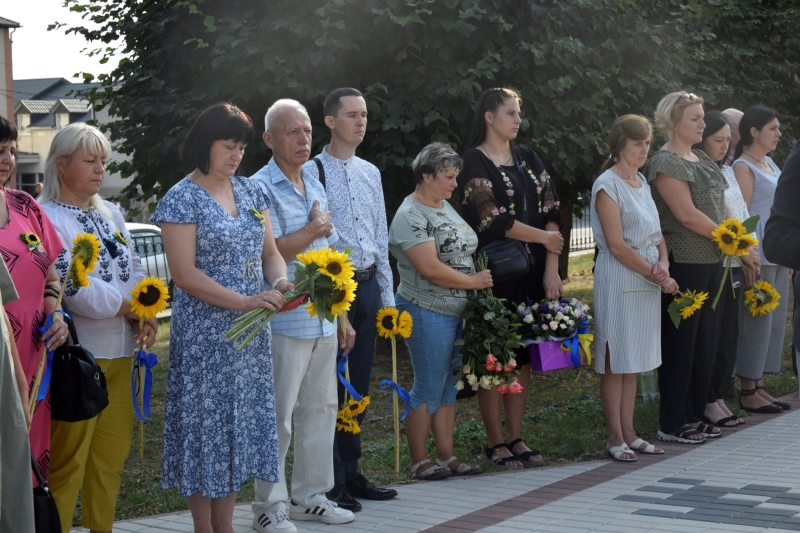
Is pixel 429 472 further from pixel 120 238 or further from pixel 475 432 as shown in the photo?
pixel 120 238

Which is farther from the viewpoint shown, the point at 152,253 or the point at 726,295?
the point at 152,253

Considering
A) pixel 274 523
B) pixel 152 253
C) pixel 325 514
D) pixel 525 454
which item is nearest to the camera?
pixel 274 523

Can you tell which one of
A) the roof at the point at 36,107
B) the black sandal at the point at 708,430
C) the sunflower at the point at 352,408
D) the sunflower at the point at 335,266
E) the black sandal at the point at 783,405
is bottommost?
the black sandal at the point at 708,430

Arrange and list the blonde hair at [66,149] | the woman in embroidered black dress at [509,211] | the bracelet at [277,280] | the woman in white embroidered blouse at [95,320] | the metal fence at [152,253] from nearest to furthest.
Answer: the woman in white embroidered blouse at [95,320] < the blonde hair at [66,149] < the bracelet at [277,280] < the woman in embroidered black dress at [509,211] < the metal fence at [152,253]

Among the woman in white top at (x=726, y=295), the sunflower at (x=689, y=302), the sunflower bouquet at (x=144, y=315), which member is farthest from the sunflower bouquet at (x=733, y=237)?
the sunflower bouquet at (x=144, y=315)

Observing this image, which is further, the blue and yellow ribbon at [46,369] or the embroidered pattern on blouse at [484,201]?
the embroidered pattern on blouse at [484,201]

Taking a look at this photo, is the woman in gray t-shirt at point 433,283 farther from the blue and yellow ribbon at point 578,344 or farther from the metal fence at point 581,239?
the metal fence at point 581,239

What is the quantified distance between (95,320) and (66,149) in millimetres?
814

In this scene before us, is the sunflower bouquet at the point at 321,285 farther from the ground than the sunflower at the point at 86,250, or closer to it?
closer to it

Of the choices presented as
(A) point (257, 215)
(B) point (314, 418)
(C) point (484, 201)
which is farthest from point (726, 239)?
(A) point (257, 215)

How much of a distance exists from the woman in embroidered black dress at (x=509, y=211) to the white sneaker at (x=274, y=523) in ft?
6.52

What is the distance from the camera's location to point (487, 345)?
6.22 m

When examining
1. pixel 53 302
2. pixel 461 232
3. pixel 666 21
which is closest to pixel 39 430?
pixel 53 302

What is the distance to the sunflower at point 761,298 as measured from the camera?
320 inches
